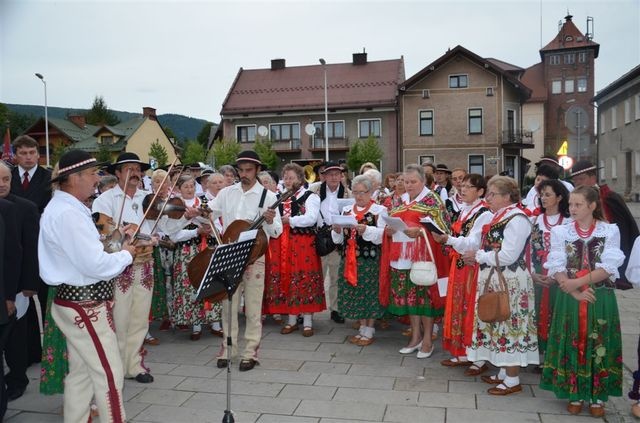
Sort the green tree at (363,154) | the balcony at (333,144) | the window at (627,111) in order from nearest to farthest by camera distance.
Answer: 1. the window at (627,111)
2. the green tree at (363,154)
3. the balcony at (333,144)

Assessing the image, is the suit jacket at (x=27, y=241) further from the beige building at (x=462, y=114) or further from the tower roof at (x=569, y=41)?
the tower roof at (x=569, y=41)

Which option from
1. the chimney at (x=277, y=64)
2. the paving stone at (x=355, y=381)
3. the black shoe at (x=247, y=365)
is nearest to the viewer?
the paving stone at (x=355, y=381)

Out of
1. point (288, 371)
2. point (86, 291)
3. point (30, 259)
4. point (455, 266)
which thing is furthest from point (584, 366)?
point (30, 259)

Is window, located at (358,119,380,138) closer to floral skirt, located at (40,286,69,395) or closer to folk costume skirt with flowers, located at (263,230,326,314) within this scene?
folk costume skirt with flowers, located at (263,230,326,314)

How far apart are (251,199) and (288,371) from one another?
1821 mm

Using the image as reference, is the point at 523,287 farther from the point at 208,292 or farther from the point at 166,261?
the point at 166,261

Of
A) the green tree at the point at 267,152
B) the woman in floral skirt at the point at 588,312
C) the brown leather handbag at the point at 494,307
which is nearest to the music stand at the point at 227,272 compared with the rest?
the brown leather handbag at the point at 494,307

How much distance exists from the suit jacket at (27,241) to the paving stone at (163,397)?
1.36 m

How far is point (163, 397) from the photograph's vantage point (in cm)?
504

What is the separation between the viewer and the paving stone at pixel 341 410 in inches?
178

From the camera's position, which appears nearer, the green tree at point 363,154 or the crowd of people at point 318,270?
the crowd of people at point 318,270

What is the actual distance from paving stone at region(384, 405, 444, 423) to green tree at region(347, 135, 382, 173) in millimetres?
31281

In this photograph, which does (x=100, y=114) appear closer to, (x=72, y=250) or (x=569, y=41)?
(x=569, y=41)

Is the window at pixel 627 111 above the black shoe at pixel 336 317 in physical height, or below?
above
